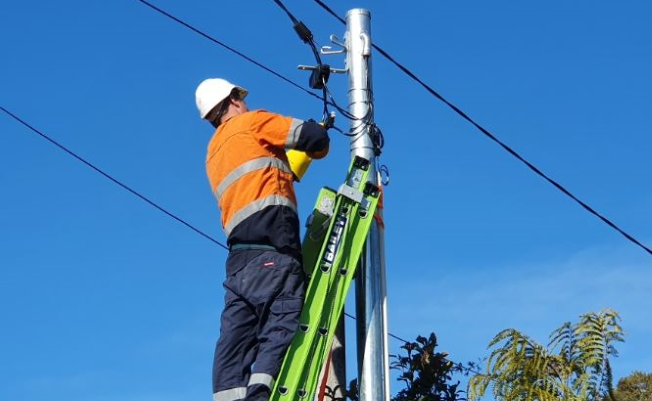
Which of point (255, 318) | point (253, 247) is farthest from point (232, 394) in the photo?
point (253, 247)

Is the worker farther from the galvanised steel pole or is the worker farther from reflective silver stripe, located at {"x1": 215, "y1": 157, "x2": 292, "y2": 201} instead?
the galvanised steel pole

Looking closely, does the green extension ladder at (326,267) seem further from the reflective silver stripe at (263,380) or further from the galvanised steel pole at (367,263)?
the galvanised steel pole at (367,263)

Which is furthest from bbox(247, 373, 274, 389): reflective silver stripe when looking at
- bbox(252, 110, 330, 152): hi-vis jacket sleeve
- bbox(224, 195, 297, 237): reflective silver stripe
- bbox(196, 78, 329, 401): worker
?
bbox(252, 110, 330, 152): hi-vis jacket sleeve

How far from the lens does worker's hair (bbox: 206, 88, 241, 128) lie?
673cm

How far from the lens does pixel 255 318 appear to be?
240 inches

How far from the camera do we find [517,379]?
7.52m

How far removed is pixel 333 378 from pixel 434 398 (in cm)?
69

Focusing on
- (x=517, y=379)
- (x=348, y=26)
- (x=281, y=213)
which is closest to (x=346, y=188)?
(x=281, y=213)

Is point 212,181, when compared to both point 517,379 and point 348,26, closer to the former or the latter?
point 348,26

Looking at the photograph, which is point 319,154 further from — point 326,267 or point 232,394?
point 232,394

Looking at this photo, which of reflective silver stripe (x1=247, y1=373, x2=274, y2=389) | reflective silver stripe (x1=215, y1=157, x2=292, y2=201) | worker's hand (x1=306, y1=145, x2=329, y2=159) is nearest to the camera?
reflective silver stripe (x1=247, y1=373, x2=274, y2=389)

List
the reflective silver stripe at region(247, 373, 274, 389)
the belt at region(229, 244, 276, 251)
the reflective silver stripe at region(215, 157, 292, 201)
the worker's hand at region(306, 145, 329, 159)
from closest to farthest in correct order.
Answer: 1. the reflective silver stripe at region(247, 373, 274, 389)
2. the belt at region(229, 244, 276, 251)
3. the reflective silver stripe at region(215, 157, 292, 201)
4. the worker's hand at region(306, 145, 329, 159)

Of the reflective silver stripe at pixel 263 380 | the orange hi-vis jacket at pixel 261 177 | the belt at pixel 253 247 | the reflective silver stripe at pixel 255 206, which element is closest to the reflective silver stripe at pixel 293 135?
the orange hi-vis jacket at pixel 261 177

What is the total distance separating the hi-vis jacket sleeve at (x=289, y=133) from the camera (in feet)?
20.7
